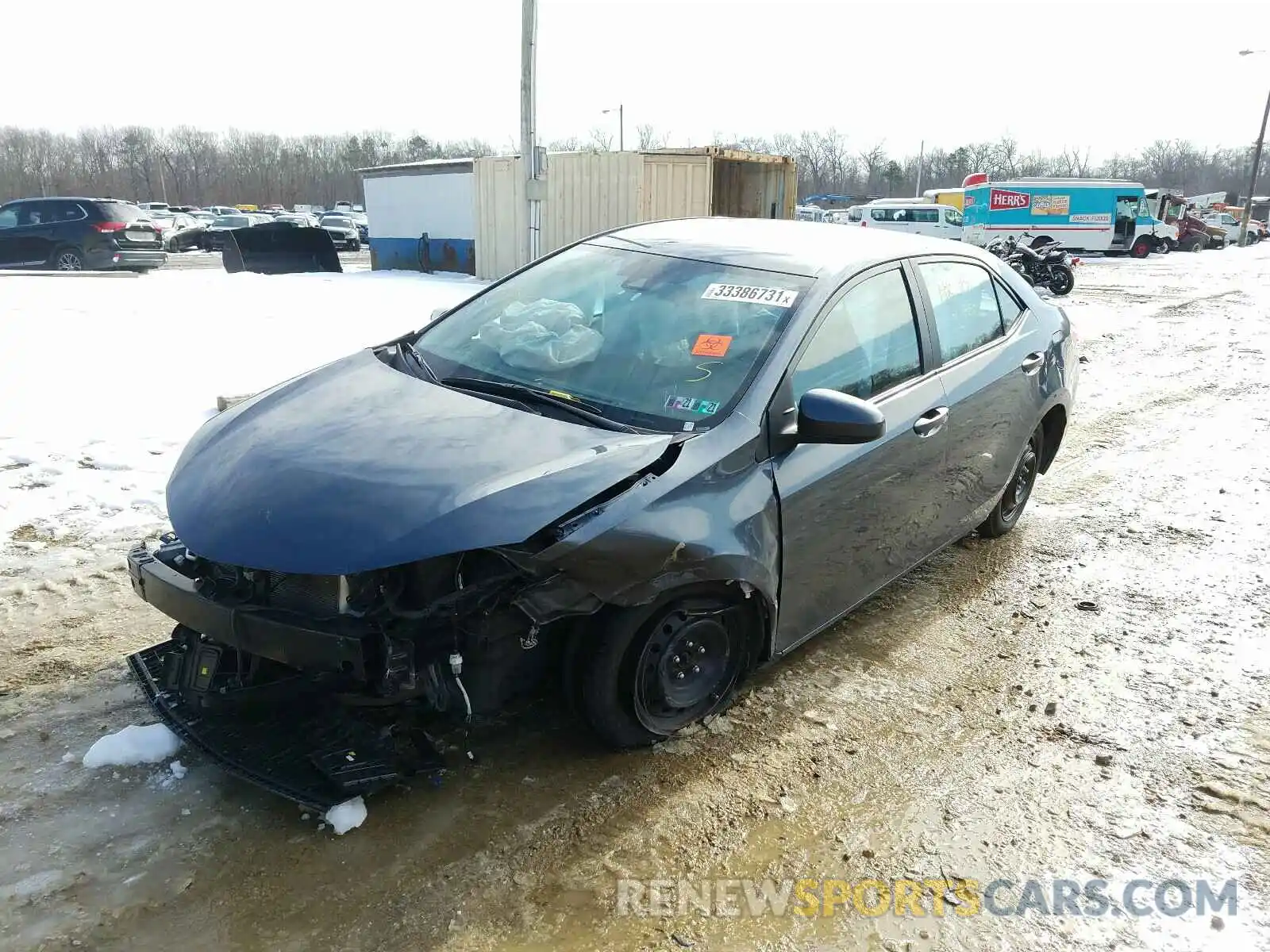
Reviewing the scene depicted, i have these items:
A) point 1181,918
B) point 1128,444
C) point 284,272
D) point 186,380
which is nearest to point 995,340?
point 1181,918

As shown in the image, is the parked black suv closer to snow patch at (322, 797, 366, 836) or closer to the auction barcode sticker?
the auction barcode sticker

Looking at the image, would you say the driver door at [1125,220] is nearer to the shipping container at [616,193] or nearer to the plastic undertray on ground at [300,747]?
the shipping container at [616,193]

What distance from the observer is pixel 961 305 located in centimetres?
418

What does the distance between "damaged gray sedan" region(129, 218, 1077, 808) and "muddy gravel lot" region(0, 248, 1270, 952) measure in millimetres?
210

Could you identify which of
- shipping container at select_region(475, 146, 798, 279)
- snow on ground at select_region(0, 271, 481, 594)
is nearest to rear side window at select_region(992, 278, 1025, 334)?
snow on ground at select_region(0, 271, 481, 594)

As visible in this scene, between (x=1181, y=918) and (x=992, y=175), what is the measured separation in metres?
102

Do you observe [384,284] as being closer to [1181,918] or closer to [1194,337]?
[1194,337]

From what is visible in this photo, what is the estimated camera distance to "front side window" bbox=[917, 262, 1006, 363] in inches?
156

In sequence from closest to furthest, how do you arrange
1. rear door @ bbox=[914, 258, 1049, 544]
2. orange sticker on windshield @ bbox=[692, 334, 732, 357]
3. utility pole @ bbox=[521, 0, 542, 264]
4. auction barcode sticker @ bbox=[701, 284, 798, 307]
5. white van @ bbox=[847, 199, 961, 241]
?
orange sticker on windshield @ bbox=[692, 334, 732, 357] < auction barcode sticker @ bbox=[701, 284, 798, 307] < rear door @ bbox=[914, 258, 1049, 544] < utility pole @ bbox=[521, 0, 542, 264] < white van @ bbox=[847, 199, 961, 241]

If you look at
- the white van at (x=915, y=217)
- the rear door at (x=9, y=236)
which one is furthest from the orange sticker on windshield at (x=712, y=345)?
the white van at (x=915, y=217)

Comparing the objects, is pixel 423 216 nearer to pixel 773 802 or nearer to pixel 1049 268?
pixel 1049 268

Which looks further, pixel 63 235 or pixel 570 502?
pixel 63 235

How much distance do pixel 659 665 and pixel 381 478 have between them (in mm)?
1060

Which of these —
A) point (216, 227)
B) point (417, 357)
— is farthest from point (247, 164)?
point (417, 357)
